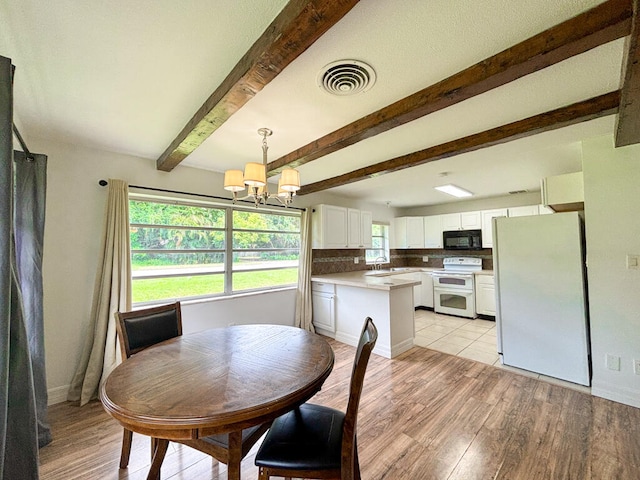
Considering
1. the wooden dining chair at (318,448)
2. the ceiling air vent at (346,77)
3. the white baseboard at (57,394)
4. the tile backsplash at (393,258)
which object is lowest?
the white baseboard at (57,394)

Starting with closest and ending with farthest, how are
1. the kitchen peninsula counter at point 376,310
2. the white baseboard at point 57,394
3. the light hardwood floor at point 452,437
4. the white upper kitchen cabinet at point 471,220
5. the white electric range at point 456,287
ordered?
the light hardwood floor at point 452,437 → the white baseboard at point 57,394 → the kitchen peninsula counter at point 376,310 → the white electric range at point 456,287 → the white upper kitchen cabinet at point 471,220

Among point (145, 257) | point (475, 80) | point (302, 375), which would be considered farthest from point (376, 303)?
point (145, 257)

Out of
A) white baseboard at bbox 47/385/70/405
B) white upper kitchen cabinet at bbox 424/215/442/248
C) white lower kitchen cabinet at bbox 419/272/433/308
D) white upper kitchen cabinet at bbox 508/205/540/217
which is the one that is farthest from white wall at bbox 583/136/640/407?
white baseboard at bbox 47/385/70/405

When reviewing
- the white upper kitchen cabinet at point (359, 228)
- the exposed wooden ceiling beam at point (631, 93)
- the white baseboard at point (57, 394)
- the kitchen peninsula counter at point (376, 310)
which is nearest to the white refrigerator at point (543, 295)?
the exposed wooden ceiling beam at point (631, 93)

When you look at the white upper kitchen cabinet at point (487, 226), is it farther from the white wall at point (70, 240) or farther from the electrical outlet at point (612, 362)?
the white wall at point (70, 240)

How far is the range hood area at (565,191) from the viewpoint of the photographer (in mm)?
2638

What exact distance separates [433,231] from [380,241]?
1.19m

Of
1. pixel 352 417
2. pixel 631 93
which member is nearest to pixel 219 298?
pixel 352 417

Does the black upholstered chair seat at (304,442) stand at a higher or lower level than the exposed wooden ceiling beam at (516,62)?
lower

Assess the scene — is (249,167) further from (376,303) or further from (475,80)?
(376,303)

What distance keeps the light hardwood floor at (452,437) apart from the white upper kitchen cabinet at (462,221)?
3.29 meters

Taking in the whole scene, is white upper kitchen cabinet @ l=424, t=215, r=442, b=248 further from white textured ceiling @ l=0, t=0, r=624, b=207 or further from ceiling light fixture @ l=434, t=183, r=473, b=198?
white textured ceiling @ l=0, t=0, r=624, b=207

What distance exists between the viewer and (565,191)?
2717mm

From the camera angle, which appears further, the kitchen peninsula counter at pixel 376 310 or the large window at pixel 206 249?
the kitchen peninsula counter at pixel 376 310
